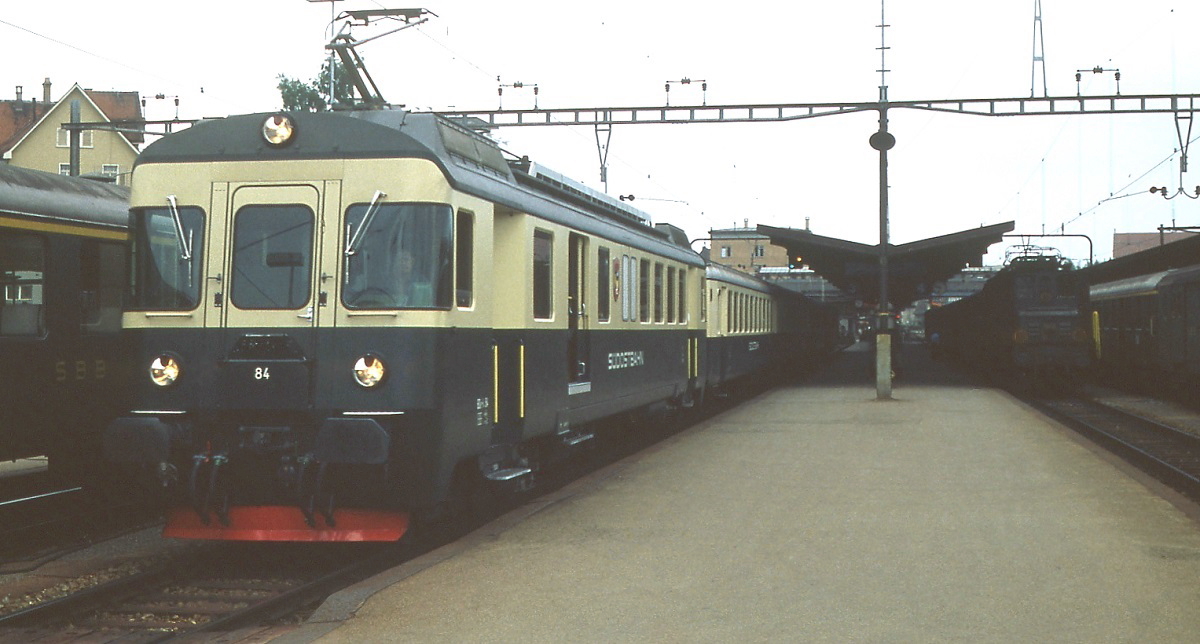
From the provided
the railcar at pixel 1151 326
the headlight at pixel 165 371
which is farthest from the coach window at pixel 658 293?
the railcar at pixel 1151 326

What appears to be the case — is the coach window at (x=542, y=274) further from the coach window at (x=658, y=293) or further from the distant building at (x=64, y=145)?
the distant building at (x=64, y=145)

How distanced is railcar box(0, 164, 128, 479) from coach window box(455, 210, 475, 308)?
151 inches

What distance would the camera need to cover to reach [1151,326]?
92.5 ft

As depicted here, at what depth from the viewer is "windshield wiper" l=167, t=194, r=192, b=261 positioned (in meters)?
8.28

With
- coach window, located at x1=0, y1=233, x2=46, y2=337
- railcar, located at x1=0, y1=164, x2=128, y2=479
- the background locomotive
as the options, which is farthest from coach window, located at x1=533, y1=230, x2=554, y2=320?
coach window, located at x1=0, y1=233, x2=46, y2=337

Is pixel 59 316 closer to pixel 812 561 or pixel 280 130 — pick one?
pixel 280 130

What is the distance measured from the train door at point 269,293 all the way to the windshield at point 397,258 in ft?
0.80

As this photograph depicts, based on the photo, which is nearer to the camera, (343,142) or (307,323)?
(307,323)

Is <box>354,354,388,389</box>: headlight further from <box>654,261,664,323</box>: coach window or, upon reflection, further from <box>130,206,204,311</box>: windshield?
<box>654,261,664,323</box>: coach window

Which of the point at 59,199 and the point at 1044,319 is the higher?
the point at 59,199

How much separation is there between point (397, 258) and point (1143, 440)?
13.9m

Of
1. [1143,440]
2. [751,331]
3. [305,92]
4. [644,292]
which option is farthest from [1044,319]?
[305,92]

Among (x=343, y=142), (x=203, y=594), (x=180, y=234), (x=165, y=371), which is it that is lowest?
(x=203, y=594)

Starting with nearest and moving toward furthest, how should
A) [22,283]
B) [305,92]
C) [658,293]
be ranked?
[22,283] < [658,293] < [305,92]
